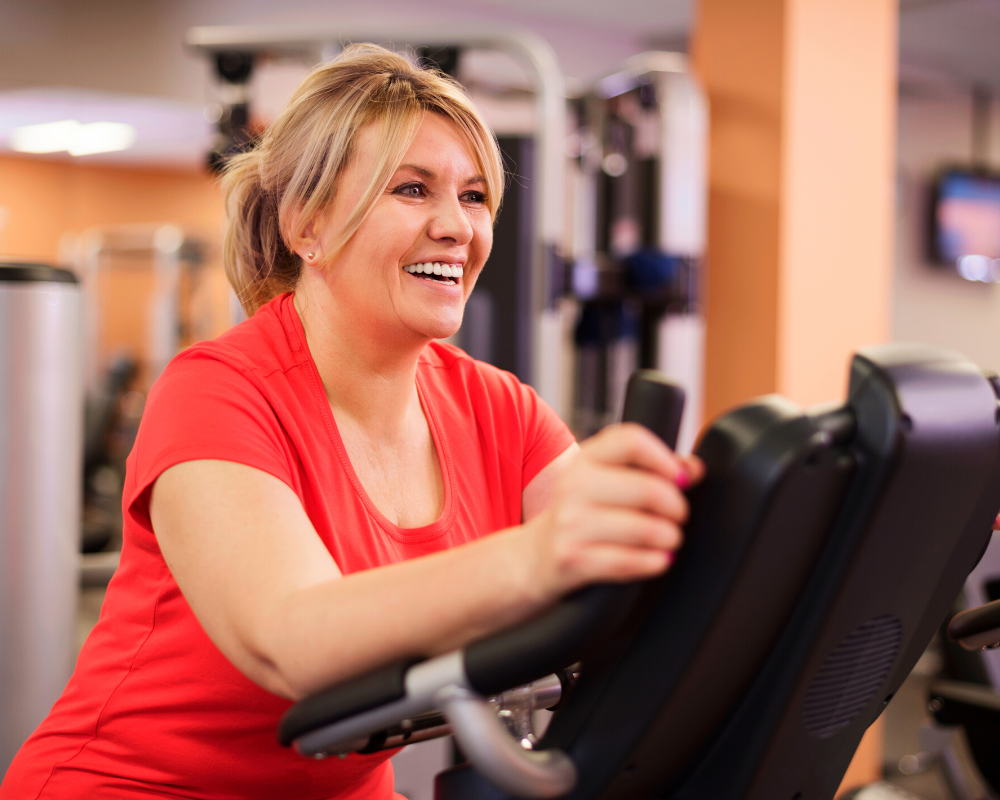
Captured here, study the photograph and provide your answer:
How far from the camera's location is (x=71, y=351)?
1.71m

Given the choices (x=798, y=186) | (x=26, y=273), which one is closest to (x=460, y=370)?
(x=26, y=273)

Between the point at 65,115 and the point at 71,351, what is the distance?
10.7 feet

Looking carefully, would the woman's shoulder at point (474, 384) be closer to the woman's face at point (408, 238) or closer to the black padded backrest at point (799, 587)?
the woman's face at point (408, 238)

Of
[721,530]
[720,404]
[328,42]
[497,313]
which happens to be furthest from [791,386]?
[721,530]

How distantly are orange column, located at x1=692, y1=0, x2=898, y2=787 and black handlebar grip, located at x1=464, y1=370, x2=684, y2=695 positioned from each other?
2356 mm

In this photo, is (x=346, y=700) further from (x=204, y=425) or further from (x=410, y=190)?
(x=410, y=190)

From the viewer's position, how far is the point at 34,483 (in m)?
1.67

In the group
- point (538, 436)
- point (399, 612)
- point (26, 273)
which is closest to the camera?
point (399, 612)

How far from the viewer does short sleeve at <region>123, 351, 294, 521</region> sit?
777 mm

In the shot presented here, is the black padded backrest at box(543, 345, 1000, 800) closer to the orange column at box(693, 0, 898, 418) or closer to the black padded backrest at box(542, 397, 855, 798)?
the black padded backrest at box(542, 397, 855, 798)

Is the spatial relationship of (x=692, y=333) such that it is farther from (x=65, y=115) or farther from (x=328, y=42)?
(x=65, y=115)

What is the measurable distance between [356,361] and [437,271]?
14 cm

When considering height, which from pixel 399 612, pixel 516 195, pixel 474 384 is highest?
pixel 516 195

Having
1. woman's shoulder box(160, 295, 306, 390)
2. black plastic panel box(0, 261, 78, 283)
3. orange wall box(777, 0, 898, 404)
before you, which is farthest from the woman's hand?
orange wall box(777, 0, 898, 404)
